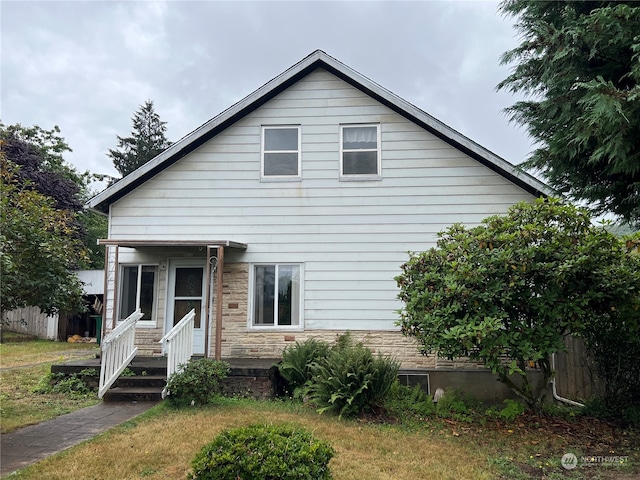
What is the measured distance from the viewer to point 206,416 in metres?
6.62

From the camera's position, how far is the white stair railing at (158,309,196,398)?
24.4 feet

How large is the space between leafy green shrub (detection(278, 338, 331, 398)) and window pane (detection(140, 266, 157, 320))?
354cm

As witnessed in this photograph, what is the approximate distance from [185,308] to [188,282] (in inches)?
23.4

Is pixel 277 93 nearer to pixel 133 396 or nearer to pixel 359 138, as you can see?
pixel 359 138

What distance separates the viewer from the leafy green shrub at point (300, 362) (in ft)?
26.8

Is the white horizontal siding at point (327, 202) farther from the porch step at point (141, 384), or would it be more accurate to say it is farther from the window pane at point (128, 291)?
the porch step at point (141, 384)

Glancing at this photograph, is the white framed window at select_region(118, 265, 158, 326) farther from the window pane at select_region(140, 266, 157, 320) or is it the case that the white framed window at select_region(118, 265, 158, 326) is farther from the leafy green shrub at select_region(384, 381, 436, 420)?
the leafy green shrub at select_region(384, 381, 436, 420)

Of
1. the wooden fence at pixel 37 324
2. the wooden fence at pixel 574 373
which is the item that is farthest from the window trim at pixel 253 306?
the wooden fence at pixel 37 324

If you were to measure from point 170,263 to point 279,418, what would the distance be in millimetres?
4889

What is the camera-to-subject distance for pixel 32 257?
242 inches

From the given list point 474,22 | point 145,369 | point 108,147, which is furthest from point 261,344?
point 108,147

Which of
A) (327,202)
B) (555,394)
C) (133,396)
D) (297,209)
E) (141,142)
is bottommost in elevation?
(555,394)

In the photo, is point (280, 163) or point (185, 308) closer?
point (185, 308)

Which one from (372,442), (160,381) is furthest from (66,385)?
(372,442)
